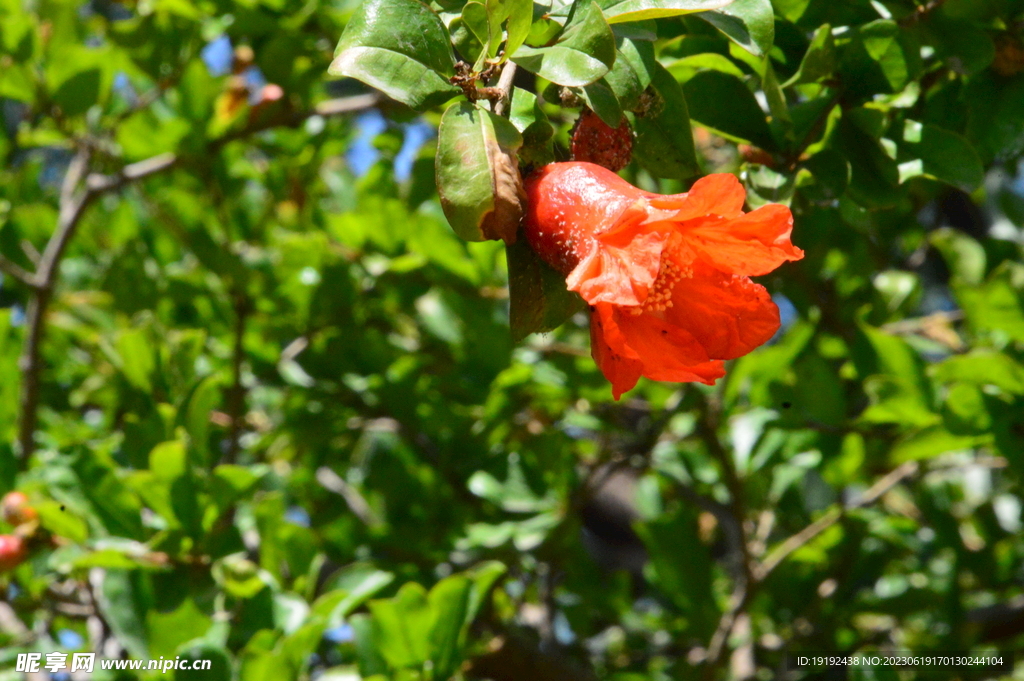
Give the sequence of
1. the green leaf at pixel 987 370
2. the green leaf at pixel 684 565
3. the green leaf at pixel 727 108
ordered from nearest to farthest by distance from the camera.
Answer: the green leaf at pixel 727 108
the green leaf at pixel 987 370
the green leaf at pixel 684 565

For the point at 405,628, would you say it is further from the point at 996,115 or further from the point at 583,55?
the point at 996,115

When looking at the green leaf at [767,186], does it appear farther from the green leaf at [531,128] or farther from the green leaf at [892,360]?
the green leaf at [892,360]

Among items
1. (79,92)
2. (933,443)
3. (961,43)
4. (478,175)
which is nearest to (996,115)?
(961,43)

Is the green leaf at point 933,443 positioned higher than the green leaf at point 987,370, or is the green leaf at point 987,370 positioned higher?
the green leaf at point 987,370

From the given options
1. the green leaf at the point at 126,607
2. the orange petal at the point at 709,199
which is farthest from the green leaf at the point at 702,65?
the green leaf at the point at 126,607

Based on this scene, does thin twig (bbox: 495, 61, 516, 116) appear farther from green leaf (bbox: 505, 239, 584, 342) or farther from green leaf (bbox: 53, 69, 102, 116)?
green leaf (bbox: 53, 69, 102, 116)

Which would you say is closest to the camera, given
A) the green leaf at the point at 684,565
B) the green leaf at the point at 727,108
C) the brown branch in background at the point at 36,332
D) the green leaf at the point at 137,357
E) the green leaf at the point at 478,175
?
the green leaf at the point at 478,175

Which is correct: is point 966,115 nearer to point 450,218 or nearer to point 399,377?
point 450,218
